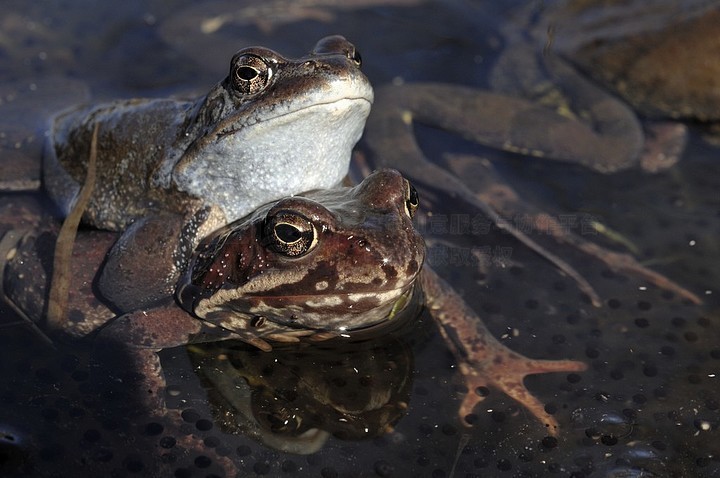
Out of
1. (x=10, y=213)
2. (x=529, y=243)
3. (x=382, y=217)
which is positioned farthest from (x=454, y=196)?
(x=10, y=213)

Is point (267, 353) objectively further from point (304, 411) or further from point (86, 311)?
point (86, 311)

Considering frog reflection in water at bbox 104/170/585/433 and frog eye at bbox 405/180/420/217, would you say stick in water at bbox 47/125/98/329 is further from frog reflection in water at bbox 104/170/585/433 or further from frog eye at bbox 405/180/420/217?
frog eye at bbox 405/180/420/217

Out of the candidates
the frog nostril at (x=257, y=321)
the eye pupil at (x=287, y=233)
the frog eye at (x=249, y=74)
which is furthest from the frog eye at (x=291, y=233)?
the frog eye at (x=249, y=74)

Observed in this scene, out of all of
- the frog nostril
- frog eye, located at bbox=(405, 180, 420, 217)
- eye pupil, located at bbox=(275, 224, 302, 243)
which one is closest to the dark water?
the frog nostril

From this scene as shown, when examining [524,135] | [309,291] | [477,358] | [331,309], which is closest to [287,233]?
[309,291]

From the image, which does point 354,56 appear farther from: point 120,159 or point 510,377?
point 510,377
